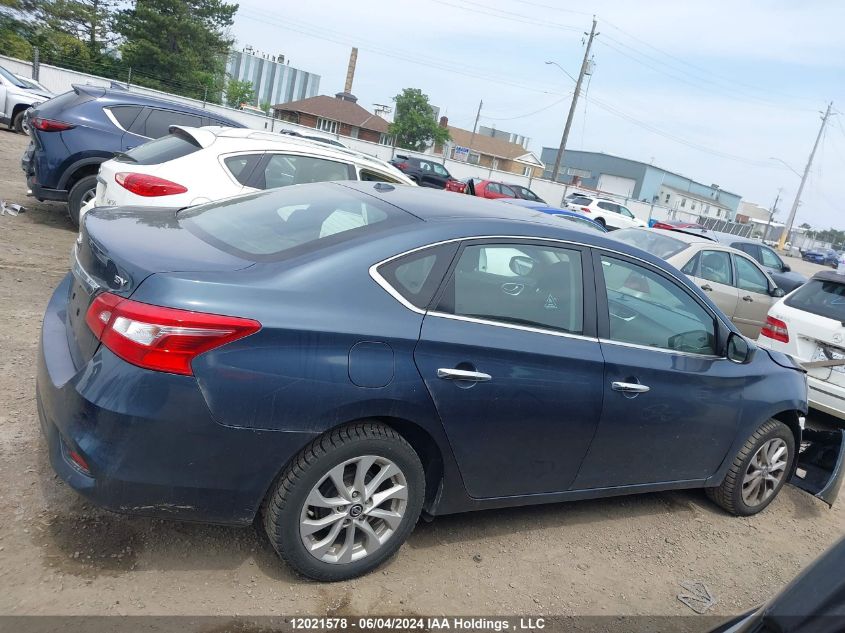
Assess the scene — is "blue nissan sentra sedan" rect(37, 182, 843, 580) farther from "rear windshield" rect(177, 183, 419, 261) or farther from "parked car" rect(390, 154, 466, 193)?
"parked car" rect(390, 154, 466, 193)

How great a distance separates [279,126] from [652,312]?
35.8 meters

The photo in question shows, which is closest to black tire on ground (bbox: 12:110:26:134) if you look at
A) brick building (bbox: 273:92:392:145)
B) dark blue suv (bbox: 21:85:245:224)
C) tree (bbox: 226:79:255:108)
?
dark blue suv (bbox: 21:85:245:224)

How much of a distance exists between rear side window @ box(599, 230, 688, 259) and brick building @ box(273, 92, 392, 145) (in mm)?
57433

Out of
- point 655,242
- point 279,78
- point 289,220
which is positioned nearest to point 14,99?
point 655,242

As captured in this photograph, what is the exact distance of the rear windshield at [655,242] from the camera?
892cm

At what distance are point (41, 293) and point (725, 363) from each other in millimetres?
5362

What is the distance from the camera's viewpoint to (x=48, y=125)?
7.41 m

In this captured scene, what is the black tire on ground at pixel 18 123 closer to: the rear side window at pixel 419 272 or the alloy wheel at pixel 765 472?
the rear side window at pixel 419 272

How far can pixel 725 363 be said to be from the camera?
393 centimetres

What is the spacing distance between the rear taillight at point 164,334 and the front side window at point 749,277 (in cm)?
866

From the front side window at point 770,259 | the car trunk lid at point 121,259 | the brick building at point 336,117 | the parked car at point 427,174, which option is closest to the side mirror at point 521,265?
the car trunk lid at point 121,259

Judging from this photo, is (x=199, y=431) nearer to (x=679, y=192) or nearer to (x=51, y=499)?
(x=51, y=499)

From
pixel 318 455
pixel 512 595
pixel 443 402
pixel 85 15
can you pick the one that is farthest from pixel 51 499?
pixel 85 15

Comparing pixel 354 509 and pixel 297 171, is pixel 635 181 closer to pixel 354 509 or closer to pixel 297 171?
pixel 297 171
